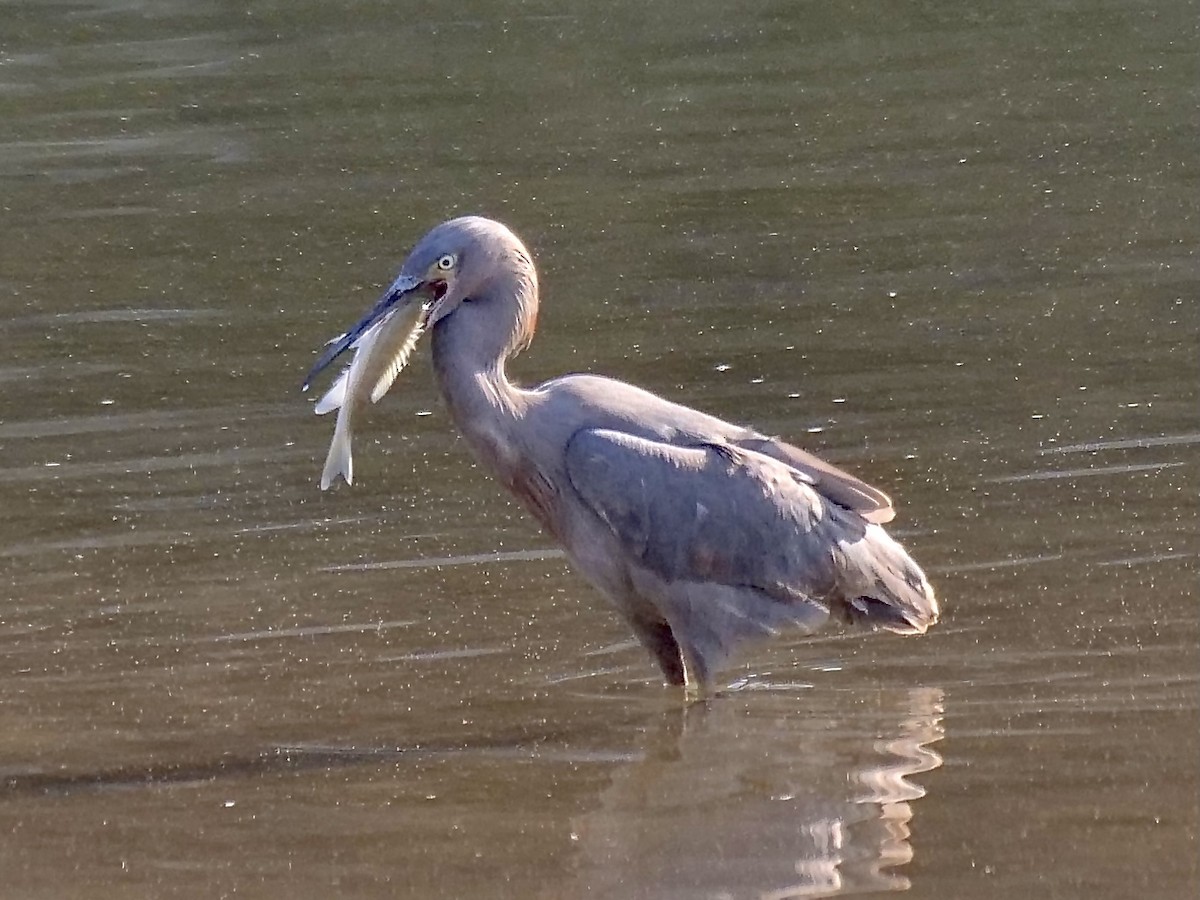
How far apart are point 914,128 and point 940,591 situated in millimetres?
7653

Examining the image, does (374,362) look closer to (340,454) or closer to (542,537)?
(340,454)

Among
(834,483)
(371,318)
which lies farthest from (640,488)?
(371,318)

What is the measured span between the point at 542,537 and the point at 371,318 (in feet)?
5.85

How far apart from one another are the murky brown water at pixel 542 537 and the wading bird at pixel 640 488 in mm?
210

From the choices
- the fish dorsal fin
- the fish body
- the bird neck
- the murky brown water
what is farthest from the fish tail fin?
the murky brown water

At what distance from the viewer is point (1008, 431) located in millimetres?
9750

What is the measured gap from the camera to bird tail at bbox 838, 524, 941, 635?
25.7 feet

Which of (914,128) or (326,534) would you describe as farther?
(914,128)

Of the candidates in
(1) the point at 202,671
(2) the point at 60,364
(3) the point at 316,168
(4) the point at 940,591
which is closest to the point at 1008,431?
(4) the point at 940,591

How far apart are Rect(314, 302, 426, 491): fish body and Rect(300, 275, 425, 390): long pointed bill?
3 centimetres

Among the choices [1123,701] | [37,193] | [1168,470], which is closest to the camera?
[1123,701]

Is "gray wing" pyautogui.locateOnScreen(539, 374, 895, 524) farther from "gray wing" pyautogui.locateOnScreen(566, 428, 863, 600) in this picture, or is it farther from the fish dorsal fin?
the fish dorsal fin

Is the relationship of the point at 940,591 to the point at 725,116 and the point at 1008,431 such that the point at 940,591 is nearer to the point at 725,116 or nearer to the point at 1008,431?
the point at 1008,431

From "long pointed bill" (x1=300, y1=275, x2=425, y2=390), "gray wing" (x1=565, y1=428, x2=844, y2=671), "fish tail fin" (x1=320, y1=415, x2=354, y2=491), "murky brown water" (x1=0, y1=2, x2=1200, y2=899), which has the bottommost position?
"murky brown water" (x1=0, y1=2, x2=1200, y2=899)
